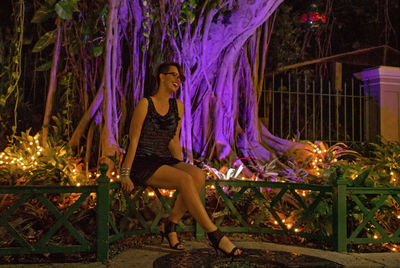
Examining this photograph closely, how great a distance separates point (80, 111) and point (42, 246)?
328cm

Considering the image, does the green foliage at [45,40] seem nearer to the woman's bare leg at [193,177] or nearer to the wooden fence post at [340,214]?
the woman's bare leg at [193,177]

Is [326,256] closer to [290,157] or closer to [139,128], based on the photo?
[139,128]

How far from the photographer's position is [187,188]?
3828 millimetres

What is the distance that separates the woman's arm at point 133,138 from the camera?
3.86 metres

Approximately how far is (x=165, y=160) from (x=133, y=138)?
1.22 ft

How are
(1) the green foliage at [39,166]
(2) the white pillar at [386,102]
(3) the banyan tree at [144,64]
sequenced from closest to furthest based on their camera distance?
(1) the green foliage at [39,166] < (3) the banyan tree at [144,64] < (2) the white pillar at [386,102]

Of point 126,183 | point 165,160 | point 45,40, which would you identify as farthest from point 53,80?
point 126,183

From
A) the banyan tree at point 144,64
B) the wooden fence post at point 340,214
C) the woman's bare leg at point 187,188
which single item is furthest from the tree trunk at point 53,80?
the wooden fence post at point 340,214

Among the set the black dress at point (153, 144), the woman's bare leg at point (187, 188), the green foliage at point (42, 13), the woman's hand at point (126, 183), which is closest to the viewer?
the woman's bare leg at point (187, 188)

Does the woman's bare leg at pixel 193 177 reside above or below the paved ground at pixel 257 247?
above

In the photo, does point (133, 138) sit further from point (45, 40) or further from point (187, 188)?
point (45, 40)

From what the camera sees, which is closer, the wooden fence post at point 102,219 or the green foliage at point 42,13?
the wooden fence post at point 102,219


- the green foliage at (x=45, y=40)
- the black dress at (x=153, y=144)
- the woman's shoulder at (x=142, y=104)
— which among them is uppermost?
the green foliage at (x=45, y=40)

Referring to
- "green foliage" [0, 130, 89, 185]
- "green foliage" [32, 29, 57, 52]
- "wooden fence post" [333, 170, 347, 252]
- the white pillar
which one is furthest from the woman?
the white pillar
